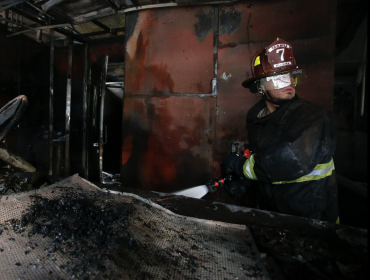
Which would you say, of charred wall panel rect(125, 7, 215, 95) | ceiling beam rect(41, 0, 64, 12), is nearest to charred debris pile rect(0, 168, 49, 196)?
charred wall panel rect(125, 7, 215, 95)

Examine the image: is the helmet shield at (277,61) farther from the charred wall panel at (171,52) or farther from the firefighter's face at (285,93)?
the charred wall panel at (171,52)

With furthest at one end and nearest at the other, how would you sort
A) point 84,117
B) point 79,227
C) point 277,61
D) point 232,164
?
1. point 84,117
2. point 232,164
3. point 277,61
4. point 79,227

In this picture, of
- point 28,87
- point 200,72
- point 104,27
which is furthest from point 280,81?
point 28,87

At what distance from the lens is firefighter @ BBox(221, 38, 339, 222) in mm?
1685

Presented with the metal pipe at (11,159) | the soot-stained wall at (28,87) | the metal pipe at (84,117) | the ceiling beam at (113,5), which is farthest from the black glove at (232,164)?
the soot-stained wall at (28,87)

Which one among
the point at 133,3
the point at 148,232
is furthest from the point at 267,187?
the point at 133,3

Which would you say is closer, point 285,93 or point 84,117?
point 285,93

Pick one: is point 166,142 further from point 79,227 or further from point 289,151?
point 79,227

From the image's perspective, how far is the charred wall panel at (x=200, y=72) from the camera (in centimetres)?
268

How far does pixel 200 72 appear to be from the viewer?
3.11 meters

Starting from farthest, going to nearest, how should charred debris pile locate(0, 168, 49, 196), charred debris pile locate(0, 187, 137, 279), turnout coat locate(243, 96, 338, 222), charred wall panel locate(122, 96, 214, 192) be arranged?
charred wall panel locate(122, 96, 214, 192) → charred debris pile locate(0, 168, 49, 196) → turnout coat locate(243, 96, 338, 222) → charred debris pile locate(0, 187, 137, 279)

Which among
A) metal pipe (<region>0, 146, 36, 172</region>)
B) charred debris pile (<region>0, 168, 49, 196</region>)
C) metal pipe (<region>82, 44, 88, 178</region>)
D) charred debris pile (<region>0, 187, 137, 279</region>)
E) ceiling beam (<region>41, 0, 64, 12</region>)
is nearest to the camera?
charred debris pile (<region>0, 187, 137, 279</region>)

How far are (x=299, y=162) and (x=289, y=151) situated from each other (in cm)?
12

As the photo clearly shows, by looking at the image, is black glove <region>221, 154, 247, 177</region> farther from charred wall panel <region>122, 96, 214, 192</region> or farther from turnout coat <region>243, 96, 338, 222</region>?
charred wall panel <region>122, 96, 214, 192</region>
